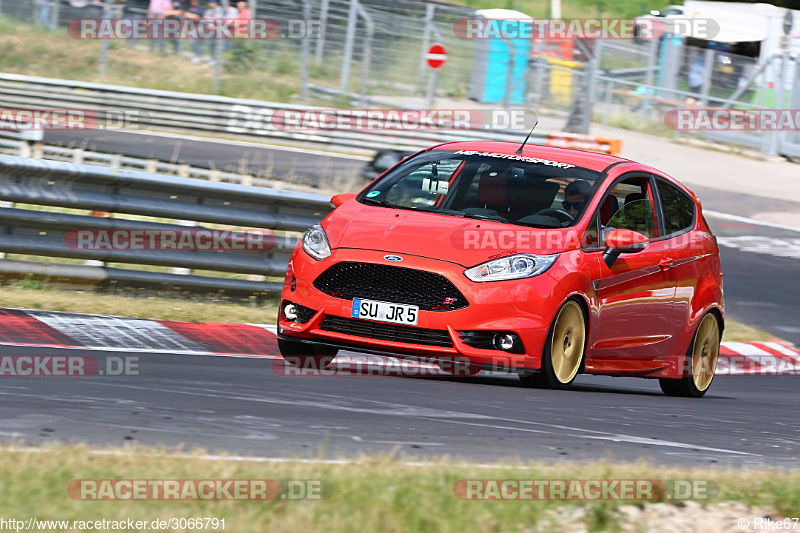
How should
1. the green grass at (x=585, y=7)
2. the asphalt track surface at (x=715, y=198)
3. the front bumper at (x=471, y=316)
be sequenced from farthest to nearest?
the green grass at (x=585, y=7), the asphalt track surface at (x=715, y=198), the front bumper at (x=471, y=316)

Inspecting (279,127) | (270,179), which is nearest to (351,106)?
(279,127)

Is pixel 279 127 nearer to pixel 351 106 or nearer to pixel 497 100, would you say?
pixel 351 106

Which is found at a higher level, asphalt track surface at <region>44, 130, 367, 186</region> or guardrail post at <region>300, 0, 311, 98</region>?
guardrail post at <region>300, 0, 311, 98</region>

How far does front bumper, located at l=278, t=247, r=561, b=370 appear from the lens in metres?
7.29

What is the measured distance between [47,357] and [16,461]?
3.06 meters

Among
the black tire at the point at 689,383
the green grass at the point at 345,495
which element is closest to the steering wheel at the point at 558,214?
the black tire at the point at 689,383

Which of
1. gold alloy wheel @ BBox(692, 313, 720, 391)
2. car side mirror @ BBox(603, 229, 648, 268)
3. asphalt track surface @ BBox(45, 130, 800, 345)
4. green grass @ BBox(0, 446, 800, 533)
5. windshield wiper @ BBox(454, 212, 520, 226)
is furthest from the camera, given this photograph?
asphalt track surface @ BBox(45, 130, 800, 345)

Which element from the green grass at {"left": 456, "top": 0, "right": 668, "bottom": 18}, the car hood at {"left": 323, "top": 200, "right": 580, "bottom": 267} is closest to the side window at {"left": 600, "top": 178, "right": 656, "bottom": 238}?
the car hood at {"left": 323, "top": 200, "right": 580, "bottom": 267}

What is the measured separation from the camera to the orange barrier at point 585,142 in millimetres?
24516

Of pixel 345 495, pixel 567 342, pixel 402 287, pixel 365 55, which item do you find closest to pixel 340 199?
pixel 402 287

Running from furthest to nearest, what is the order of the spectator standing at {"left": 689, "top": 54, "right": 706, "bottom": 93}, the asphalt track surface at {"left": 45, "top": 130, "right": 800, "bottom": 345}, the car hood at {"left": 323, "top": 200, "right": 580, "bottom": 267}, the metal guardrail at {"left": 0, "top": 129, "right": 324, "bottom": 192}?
the spectator standing at {"left": 689, "top": 54, "right": 706, "bottom": 93} → the metal guardrail at {"left": 0, "top": 129, "right": 324, "bottom": 192} → the asphalt track surface at {"left": 45, "top": 130, "right": 800, "bottom": 345} → the car hood at {"left": 323, "top": 200, "right": 580, "bottom": 267}

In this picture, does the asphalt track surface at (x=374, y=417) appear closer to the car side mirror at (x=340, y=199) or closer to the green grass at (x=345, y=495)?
the green grass at (x=345, y=495)

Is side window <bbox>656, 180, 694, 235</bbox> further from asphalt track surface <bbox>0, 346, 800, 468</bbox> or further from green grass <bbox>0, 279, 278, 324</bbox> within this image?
green grass <bbox>0, 279, 278, 324</bbox>

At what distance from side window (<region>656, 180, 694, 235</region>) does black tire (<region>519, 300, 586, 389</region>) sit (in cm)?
150
